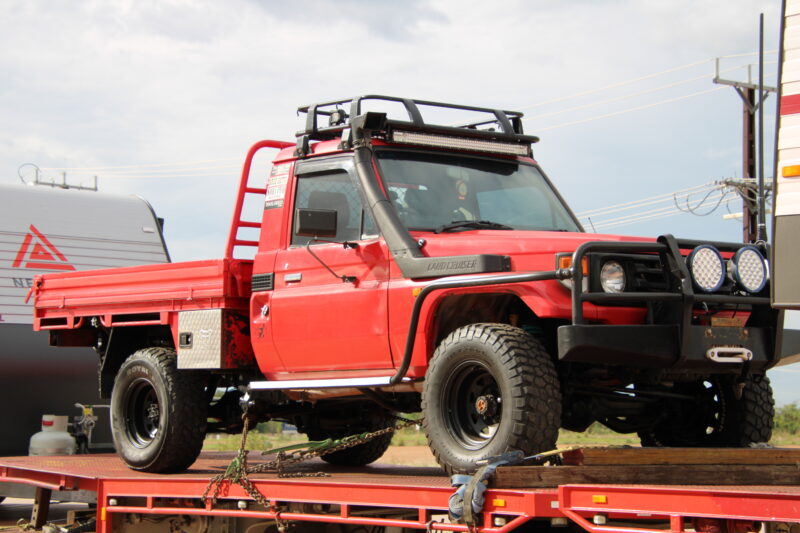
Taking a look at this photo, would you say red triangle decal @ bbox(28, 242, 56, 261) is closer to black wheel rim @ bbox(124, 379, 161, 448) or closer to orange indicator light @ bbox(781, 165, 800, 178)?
black wheel rim @ bbox(124, 379, 161, 448)

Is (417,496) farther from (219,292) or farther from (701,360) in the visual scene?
(219,292)

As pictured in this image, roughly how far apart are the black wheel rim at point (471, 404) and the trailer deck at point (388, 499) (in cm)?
36

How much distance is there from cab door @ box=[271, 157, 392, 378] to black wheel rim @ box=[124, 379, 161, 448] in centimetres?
161

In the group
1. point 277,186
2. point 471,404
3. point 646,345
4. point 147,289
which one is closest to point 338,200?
point 277,186

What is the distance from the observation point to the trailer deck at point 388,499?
15.3ft

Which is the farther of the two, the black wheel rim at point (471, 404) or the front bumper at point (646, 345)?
the black wheel rim at point (471, 404)

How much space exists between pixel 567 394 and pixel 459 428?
0.69 meters

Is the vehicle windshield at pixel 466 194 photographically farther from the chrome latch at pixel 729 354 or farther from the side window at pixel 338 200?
the chrome latch at pixel 729 354

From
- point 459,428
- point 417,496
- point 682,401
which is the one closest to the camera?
point 417,496

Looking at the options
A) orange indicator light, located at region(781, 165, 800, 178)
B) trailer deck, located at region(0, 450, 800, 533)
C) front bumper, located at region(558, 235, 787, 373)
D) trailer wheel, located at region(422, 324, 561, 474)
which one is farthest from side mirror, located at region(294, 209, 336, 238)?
orange indicator light, located at region(781, 165, 800, 178)

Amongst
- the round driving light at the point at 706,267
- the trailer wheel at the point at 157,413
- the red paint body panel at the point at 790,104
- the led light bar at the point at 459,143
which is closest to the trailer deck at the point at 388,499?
the trailer wheel at the point at 157,413

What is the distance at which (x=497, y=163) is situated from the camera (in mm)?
7930

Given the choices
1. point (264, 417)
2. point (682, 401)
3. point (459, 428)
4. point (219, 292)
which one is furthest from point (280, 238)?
point (682, 401)

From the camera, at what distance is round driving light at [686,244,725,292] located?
6.13 m
